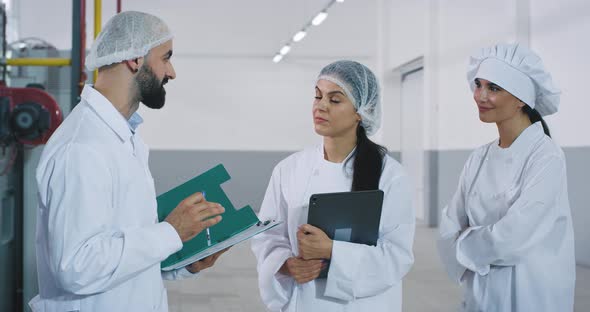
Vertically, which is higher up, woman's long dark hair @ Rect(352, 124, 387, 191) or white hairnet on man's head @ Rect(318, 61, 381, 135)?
white hairnet on man's head @ Rect(318, 61, 381, 135)

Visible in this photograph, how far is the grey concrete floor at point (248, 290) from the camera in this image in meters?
5.13

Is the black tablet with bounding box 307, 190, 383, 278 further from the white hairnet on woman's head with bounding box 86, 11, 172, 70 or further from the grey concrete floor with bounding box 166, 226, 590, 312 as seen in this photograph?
the grey concrete floor with bounding box 166, 226, 590, 312

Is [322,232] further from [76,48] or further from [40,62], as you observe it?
[40,62]

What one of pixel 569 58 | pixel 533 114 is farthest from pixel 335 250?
pixel 569 58

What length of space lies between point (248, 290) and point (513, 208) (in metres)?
4.00

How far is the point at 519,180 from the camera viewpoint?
222 centimetres

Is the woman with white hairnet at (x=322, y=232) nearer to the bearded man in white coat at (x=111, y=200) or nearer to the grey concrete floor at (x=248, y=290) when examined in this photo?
the bearded man in white coat at (x=111, y=200)

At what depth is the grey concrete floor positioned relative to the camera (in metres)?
5.13

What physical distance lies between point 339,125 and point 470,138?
22.9 ft

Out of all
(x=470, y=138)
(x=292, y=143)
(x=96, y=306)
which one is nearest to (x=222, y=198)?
(x=96, y=306)

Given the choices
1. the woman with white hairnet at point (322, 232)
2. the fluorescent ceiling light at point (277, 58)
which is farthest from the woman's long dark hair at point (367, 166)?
the fluorescent ceiling light at point (277, 58)

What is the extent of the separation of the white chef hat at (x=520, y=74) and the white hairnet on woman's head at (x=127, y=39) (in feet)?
3.80

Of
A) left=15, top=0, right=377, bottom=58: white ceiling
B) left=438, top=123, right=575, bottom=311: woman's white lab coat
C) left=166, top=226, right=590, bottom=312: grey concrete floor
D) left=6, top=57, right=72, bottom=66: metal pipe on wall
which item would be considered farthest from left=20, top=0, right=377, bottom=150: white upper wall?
left=438, top=123, right=575, bottom=311: woman's white lab coat

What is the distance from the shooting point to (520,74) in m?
2.31
